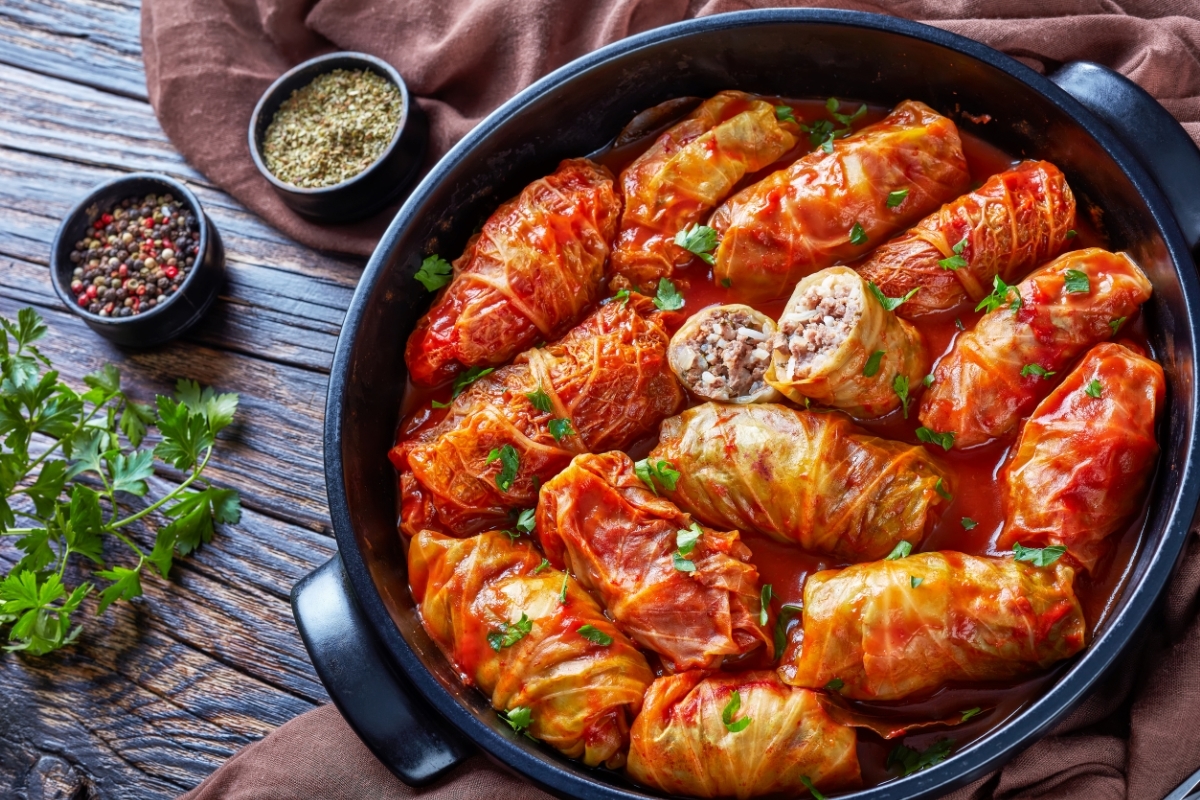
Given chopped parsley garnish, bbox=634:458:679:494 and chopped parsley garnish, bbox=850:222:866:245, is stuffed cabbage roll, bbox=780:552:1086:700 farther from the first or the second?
chopped parsley garnish, bbox=850:222:866:245

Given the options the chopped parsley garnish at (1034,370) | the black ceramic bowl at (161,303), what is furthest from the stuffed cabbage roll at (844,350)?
the black ceramic bowl at (161,303)

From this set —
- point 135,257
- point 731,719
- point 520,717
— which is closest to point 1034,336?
point 731,719

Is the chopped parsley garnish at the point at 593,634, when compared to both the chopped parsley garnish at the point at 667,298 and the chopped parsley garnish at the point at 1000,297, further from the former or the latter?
the chopped parsley garnish at the point at 1000,297

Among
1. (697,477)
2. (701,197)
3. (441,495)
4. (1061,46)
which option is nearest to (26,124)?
(441,495)

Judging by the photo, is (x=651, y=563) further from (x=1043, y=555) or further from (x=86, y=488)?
(x=86, y=488)

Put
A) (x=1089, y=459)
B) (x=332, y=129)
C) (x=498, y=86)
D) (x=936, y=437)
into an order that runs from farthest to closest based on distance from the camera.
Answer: (x=498, y=86) → (x=332, y=129) → (x=936, y=437) → (x=1089, y=459)

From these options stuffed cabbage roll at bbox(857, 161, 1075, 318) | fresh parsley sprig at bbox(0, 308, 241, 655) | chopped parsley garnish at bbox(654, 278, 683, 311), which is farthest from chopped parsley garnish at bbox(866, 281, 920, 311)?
fresh parsley sprig at bbox(0, 308, 241, 655)
